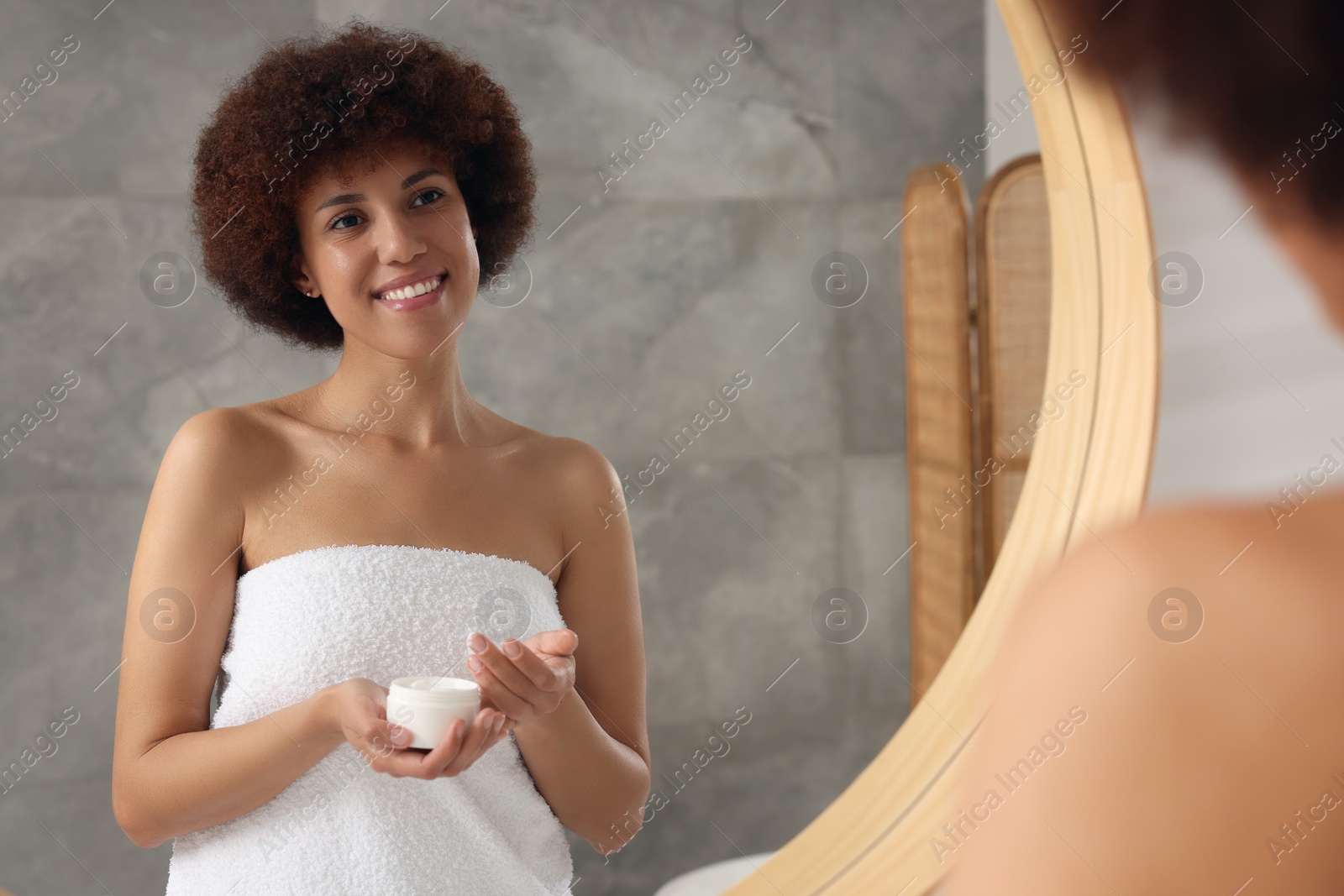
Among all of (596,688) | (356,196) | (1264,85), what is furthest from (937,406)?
(1264,85)

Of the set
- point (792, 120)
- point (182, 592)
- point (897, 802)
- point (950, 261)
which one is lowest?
point (897, 802)

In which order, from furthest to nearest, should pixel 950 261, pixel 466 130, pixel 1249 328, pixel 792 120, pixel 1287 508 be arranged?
pixel 792 120 → pixel 950 261 → pixel 466 130 → pixel 1249 328 → pixel 1287 508

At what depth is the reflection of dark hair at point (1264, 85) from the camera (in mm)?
180

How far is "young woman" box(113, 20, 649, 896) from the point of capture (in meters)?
0.52

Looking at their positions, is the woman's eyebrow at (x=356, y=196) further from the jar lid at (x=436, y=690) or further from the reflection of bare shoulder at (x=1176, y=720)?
the reflection of bare shoulder at (x=1176, y=720)

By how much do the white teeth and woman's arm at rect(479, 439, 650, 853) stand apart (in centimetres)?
16

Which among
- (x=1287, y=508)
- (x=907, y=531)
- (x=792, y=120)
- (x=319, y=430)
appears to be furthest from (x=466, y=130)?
(x=907, y=531)

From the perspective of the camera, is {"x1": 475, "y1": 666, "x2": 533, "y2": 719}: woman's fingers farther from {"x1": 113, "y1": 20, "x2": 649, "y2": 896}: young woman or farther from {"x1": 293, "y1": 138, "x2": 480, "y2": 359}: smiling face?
{"x1": 293, "y1": 138, "x2": 480, "y2": 359}: smiling face

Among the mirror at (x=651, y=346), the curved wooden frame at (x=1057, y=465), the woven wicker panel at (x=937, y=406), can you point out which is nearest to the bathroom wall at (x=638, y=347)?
the mirror at (x=651, y=346)

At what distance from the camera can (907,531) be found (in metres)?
1.49

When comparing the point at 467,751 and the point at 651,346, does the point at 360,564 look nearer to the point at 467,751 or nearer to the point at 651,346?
the point at 467,751

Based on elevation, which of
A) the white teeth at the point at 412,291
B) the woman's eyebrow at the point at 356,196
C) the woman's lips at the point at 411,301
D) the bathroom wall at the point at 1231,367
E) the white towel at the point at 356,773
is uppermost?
the woman's eyebrow at the point at 356,196

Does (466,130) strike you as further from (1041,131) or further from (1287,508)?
(1287,508)

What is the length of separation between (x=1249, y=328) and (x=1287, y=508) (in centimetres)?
23
